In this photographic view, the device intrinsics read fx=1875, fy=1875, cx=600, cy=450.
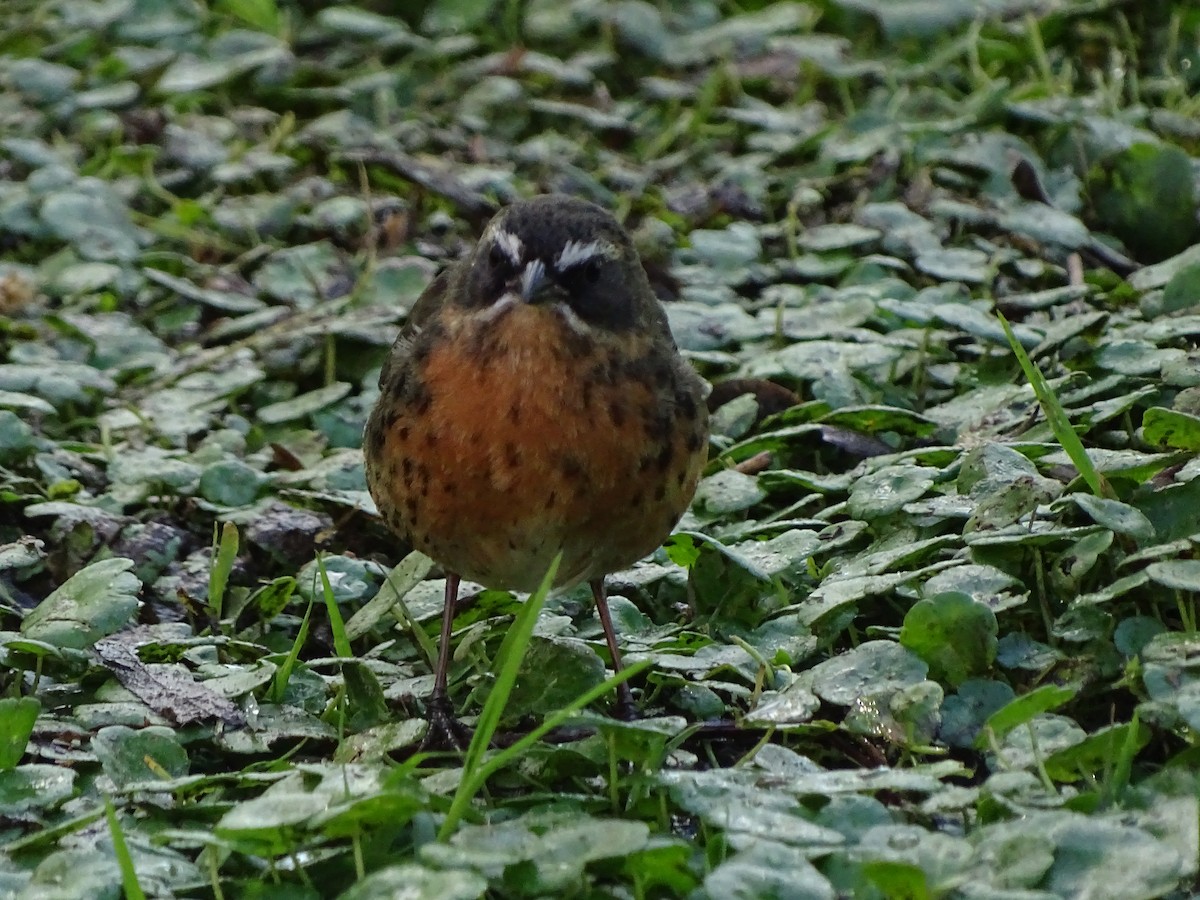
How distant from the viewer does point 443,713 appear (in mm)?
4582

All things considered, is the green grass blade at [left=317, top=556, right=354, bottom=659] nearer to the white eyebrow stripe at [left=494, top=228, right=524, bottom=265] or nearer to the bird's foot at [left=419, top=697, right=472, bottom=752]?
the bird's foot at [left=419, top=697, right=472, bottom=752]

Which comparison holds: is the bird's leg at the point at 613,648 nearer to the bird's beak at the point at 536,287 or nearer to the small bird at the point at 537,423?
the small bird at the point at 537,423

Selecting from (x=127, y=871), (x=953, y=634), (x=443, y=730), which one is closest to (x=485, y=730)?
(x=127, y=871)

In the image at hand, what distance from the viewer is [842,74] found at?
31.0 feet

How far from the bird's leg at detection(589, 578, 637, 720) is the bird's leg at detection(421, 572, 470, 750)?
1.24ft

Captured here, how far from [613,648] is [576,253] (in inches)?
39.5

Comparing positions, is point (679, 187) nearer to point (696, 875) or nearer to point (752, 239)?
point (752, 239)

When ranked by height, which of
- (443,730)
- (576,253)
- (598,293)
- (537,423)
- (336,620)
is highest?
(576,253)

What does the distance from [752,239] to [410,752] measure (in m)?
3.93

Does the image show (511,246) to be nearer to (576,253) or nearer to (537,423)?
(576,253)

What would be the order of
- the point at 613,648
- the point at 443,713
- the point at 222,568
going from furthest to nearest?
1. the point at 222,568
2. the point at 613,648
3. the point at 443,713

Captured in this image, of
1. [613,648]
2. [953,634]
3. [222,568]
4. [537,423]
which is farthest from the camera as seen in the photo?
[222,568]

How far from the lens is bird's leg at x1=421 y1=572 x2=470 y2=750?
4.50 metres

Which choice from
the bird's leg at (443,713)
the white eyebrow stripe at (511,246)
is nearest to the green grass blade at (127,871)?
the bird's leg at (443,713)
